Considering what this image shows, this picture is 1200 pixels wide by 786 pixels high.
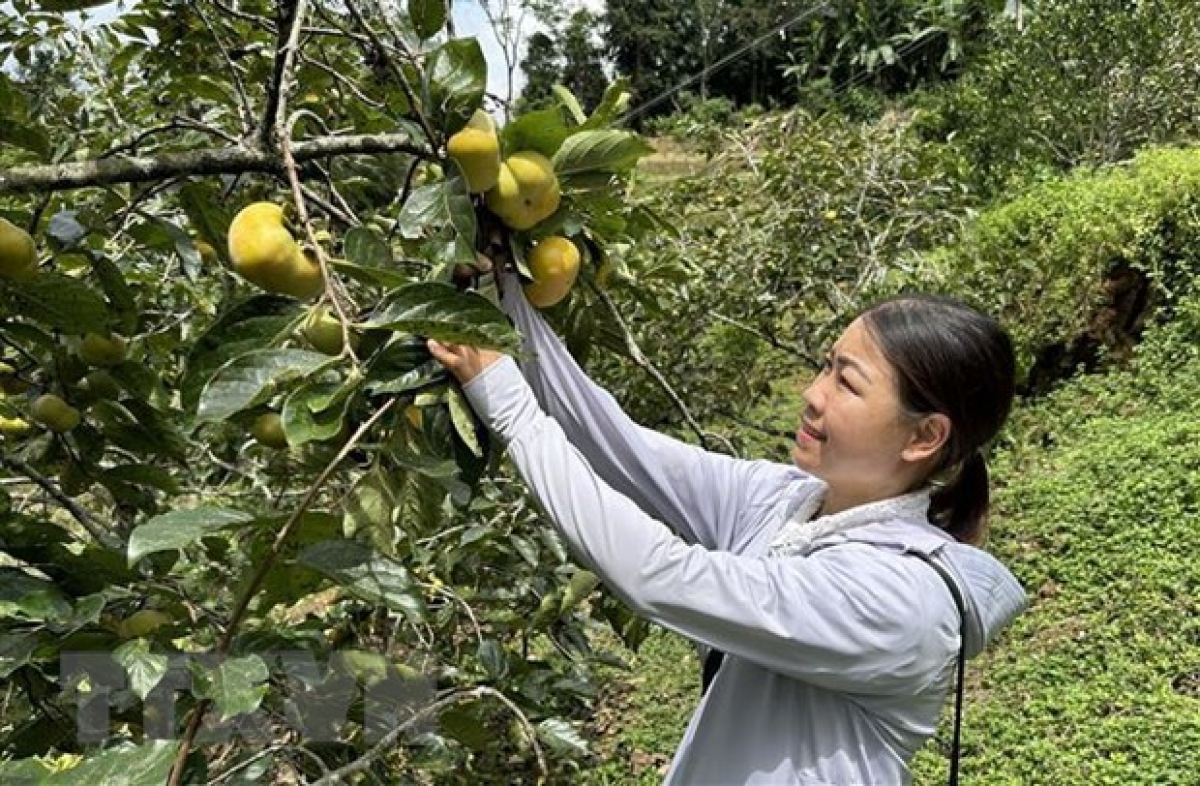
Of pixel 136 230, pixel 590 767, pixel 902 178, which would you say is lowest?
pixel 590 767

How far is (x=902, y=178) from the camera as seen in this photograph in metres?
4.57

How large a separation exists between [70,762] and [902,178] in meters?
4.18

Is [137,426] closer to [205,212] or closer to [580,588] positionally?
[205,212]

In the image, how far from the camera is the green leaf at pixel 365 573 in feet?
3.09

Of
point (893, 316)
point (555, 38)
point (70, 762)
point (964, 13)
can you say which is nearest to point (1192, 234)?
point (555, 38)

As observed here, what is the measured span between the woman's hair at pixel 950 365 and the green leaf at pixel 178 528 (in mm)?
701

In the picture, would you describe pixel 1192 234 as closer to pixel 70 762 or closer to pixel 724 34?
pixel 70 762

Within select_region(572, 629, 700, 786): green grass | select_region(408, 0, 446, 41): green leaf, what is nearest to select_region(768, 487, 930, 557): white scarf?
select_region(408, 0, 446, 41): green leaf

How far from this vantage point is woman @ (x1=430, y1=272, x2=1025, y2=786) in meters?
1.04

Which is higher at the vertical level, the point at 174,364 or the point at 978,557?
the point at 174,364

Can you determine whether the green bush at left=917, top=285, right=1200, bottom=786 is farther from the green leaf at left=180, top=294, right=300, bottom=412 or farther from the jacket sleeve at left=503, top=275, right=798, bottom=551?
the green leaf at left=180, top=294, right=300, bottom=412

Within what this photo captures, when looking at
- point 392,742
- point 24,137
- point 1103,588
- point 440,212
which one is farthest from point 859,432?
point 1103,588

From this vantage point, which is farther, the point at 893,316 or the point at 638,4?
the point at 638,4

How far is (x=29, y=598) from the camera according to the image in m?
1.01
